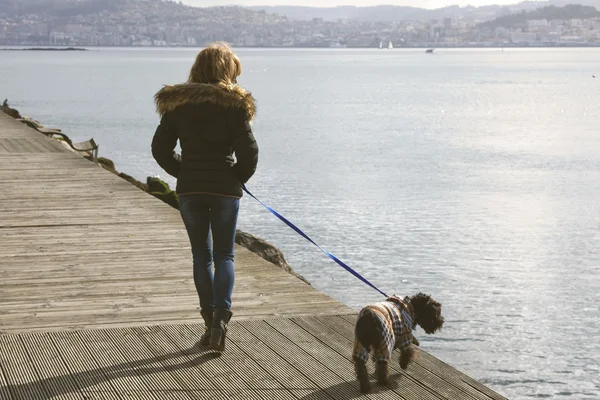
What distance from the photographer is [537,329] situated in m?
13.8

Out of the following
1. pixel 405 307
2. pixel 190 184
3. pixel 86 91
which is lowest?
pixel 86 91

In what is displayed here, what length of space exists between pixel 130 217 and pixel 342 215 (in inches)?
454

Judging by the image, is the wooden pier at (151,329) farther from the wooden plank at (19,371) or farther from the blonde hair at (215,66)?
the blonde hair at (215,66)

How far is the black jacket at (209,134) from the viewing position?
5574 mm

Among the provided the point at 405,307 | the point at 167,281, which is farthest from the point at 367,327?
the point at 167,281

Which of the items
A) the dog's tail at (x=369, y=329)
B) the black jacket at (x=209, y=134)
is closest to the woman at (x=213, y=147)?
the black jacket at (x=209, y=134)

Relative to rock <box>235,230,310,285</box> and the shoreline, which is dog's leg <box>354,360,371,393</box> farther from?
rock <box>235,230,310,285</box>

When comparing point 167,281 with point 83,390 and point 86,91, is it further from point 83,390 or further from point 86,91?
point 86,91

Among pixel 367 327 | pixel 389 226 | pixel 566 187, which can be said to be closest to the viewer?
pixel 367 327

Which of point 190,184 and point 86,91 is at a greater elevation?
point 190,184

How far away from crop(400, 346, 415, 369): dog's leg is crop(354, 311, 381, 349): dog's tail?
456mm

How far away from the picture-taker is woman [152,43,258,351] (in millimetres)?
5590

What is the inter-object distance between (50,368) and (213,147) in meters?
1.49

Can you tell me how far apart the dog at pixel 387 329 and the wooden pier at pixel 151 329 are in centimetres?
13
